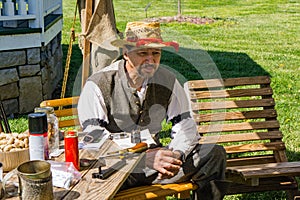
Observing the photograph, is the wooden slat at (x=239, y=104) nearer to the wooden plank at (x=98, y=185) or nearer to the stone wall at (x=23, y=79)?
the wooden plank at (x=98, y=185)

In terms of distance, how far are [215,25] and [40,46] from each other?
860 centimetres

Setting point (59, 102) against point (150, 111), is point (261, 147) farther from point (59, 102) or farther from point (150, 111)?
point (59, 102)

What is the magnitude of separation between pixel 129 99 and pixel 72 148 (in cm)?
89

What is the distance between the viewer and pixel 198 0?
68.8ft

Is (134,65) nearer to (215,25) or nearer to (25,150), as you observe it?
(25,150)

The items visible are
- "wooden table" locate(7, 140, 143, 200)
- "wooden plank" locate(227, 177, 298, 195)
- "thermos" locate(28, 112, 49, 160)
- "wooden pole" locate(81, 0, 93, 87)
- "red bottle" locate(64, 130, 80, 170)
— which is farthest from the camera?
"wooden pole" locate(81, 0, 93, 87)

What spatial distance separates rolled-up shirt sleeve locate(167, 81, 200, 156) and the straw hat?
32cm

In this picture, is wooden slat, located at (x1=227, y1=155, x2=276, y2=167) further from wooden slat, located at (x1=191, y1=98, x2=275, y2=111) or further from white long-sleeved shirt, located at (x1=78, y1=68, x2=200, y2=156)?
white long-sleeved shirt, located at (x1=78, y1=68, x2=200, y2=156)

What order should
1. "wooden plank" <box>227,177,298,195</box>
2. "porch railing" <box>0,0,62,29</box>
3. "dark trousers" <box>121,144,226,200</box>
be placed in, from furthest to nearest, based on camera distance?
1. "porch railing" <box>0,0,62,29</box>
2. "wooden plank" <box>227,177,298,195</box>
3. "dark trousers" <box>121,144,226,200</box>

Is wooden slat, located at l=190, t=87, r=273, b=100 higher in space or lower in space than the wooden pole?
lower

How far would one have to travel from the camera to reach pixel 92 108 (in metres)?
3.42

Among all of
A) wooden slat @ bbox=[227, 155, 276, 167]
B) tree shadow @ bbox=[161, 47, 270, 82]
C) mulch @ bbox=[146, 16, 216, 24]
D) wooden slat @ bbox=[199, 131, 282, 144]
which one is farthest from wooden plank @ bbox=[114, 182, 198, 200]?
mulch @ bbox=[146, 16, 216, 24]

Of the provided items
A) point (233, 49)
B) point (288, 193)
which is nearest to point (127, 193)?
point (288, 193)

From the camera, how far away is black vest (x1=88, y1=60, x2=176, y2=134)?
3486 mm
